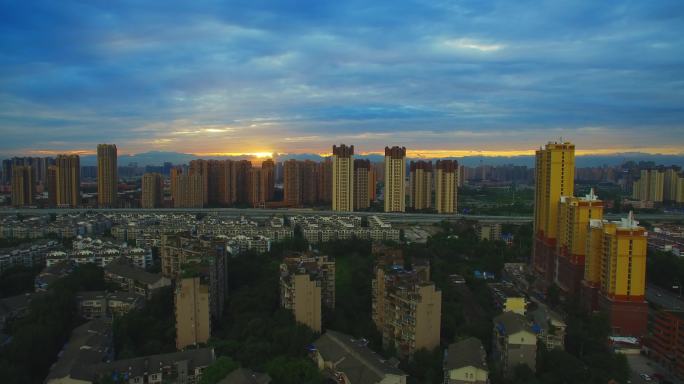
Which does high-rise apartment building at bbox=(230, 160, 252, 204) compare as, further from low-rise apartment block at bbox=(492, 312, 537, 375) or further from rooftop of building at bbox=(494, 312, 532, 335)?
low-rise apartment block at bbox=(492, 312, 537, 375)

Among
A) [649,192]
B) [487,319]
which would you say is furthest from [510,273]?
[649,192]

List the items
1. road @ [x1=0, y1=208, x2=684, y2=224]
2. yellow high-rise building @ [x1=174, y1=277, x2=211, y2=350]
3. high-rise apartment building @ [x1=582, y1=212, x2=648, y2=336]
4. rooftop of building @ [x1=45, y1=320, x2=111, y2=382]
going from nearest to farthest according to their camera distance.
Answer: rooftop of building @ [x1=45, y1=320, x2=111, y2=382]
yellow high-rise building @ [x1=174, y1=277, x2=211, y2=350]
high-rise apartment building @ [x1=582, y1=212, x2=648, y2=336]
road @ [x1=0, y1=208, x2=684, y2=224]

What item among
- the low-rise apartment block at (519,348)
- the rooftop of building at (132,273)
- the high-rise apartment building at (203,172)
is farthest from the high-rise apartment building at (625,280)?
the high-rise apartment building at (203,172)

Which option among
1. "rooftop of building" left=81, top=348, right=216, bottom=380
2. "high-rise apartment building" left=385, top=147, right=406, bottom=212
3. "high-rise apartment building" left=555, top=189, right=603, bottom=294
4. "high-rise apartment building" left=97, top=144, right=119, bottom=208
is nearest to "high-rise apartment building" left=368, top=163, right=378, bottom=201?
"high-rise apartment building" left=385, top=147, right=406, bottom=212

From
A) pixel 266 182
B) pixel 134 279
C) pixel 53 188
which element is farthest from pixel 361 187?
pixel 134 279

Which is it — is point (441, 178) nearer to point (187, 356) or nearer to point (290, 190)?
point (290, 190)

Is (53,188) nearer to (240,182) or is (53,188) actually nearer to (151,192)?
(151,192)

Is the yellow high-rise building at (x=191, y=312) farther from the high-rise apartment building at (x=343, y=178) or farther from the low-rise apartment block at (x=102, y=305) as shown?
the high-rise apartment building at (x=343, y=178)
